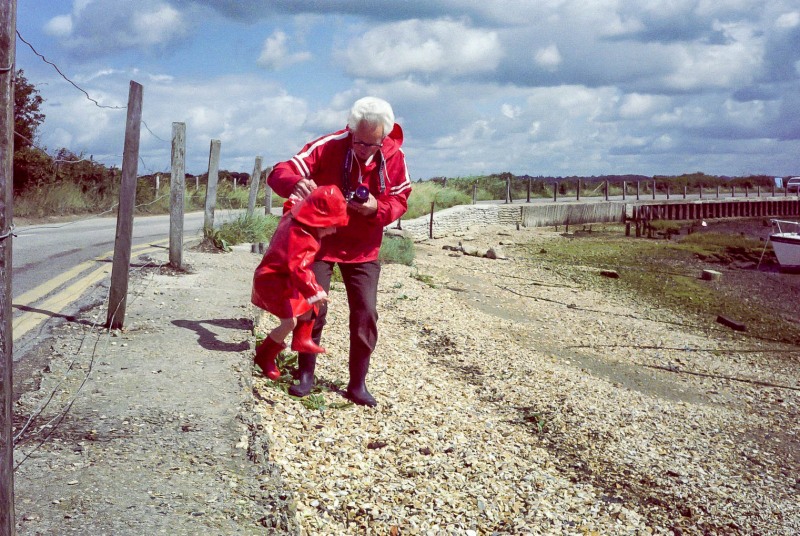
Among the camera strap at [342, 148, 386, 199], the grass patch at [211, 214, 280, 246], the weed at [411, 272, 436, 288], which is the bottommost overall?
the weed at [411, 272, 436, 288]

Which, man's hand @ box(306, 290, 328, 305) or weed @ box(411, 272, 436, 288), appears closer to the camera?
man's hand @ box(306, 290, 328, 305)

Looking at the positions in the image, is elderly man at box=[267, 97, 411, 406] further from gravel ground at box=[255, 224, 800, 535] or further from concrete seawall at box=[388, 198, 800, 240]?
concrete seawall at box=[388, 198, 800, 240]

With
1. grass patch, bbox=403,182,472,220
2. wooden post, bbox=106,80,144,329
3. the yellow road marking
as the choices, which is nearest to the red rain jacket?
wooden post, bbox=106,80,144,329

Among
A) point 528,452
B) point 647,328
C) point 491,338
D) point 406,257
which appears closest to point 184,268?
point 491,338

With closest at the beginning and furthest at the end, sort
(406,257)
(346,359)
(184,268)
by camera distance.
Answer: (346,359) → (184,268) → (406,257)

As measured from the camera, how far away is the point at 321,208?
A: 4.08 meters

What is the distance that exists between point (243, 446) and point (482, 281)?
12.4 m

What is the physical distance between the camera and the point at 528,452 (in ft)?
18.1

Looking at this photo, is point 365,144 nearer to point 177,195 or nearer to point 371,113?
point 371,113

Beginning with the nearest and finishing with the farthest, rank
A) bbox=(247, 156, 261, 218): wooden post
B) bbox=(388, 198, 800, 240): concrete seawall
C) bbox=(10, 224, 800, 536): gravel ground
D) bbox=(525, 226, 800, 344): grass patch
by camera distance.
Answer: bbox=(10, 224, 800, 536): gravel ground → bbox=(247, 156, 261, 218): wooden post → bbox=(525, 226, 800, 344): grass patch → bbox=(388, 198, 800, 240): concrete seawall

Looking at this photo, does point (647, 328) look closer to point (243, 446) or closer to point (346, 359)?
point (346, 359)

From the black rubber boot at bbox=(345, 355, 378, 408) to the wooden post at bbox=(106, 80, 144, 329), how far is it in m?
1.81

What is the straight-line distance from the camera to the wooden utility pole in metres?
2.11

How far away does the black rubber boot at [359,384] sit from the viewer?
491 cm
